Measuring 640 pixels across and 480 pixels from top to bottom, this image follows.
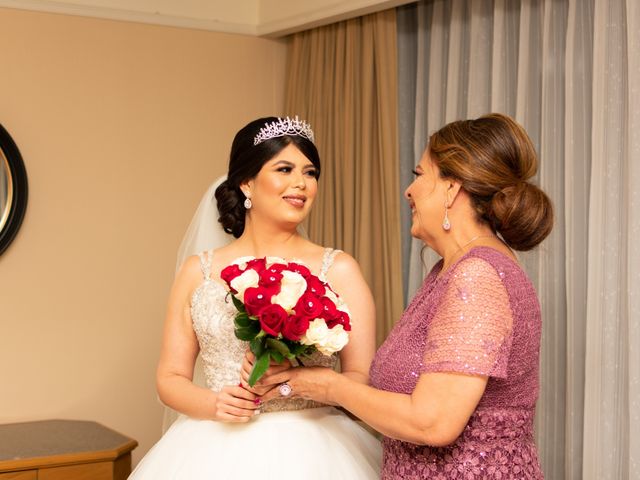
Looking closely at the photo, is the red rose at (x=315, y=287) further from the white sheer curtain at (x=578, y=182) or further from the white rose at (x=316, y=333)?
the white sheer curtain at (x=578, y=182)

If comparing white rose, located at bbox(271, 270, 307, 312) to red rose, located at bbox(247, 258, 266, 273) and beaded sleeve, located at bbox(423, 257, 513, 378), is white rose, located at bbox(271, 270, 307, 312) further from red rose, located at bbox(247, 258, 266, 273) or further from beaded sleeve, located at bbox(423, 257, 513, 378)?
beaded sleeve, located at bbox(423, 257, 513, 378)

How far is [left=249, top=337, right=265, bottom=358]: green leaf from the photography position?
2346 mm

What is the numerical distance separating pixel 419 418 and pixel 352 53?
2752mm

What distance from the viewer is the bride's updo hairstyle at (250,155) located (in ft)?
9.45

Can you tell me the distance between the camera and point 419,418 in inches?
81.2

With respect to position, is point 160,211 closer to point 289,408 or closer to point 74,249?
point 74,249

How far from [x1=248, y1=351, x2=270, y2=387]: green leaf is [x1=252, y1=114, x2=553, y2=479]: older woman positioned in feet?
0.40

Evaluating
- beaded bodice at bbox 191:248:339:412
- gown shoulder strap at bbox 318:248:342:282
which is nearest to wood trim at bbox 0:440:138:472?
beaded bodice at bbox 191:248:339:412

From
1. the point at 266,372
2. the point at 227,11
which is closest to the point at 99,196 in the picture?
the point at 227,11

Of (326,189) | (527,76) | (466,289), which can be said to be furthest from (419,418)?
(326,189)

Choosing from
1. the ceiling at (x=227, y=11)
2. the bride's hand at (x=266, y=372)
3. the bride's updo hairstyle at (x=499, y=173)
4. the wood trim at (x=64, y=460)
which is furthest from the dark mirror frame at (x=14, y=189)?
the bride's updo hairstyle at (x=499, y=173)

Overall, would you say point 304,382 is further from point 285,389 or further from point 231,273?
point 231,273

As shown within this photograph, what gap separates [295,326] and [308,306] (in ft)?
0.20

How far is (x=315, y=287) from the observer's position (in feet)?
7.62
